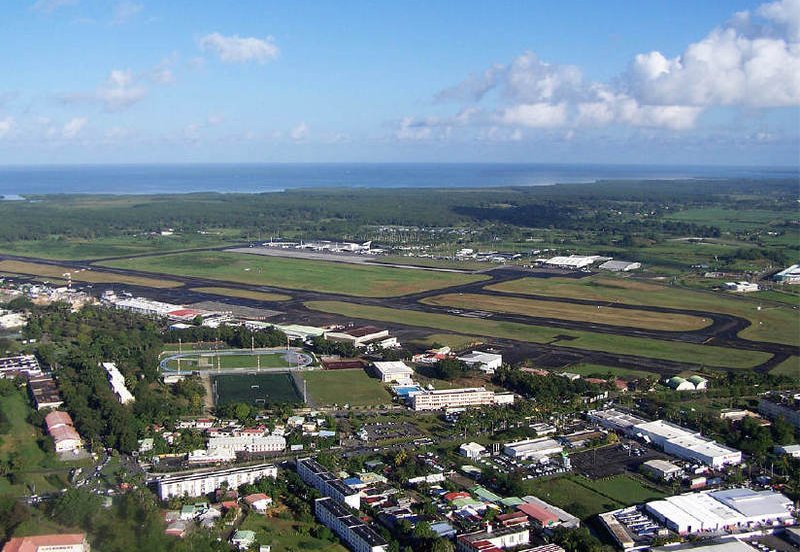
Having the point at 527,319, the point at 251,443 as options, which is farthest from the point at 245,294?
the point at 251,443

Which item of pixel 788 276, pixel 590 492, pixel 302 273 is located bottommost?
pixel 590 492

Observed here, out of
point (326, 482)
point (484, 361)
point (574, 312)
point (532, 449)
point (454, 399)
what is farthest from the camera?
point (574, 312)

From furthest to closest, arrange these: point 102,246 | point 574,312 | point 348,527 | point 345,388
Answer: point 102,246 < point 574,312 < point 345,388 < point 348,527

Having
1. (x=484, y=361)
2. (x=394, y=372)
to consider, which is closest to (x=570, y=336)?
(x=484, y=361)

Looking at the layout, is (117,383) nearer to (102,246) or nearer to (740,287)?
(740,287)

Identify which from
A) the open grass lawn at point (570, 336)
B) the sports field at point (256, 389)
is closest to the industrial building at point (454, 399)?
the sports field at point (256, 389)

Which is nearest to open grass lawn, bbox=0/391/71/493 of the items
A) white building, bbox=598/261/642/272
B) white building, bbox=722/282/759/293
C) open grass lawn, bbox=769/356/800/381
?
open grass lawn, bbox=769/356/800/381

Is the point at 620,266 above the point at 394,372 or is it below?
below

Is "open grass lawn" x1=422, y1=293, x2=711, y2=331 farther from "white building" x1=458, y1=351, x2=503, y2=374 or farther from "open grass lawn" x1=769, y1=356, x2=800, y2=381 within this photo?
"white building" x1=458, y1=351, x2=503, y2=374

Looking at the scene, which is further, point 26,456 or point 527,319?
point 527,319
